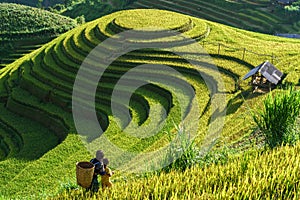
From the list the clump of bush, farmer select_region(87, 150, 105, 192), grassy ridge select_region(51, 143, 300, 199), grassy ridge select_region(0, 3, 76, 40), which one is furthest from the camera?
grassy ridge select_region(0, 3, 76, 40)

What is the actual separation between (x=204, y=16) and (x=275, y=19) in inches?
328

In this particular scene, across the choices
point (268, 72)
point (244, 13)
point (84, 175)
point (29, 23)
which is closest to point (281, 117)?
point (84, 175)

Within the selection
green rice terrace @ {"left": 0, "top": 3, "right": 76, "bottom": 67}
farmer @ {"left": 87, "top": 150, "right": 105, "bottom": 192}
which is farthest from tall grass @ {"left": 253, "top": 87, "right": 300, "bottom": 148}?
green rice terrace @ {"left": 0, "top": 3, "right": 76, "bottom": 67}

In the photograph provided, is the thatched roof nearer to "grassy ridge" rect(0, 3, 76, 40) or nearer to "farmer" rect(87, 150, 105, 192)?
"farmer" rect(87, 150, 105, 192)

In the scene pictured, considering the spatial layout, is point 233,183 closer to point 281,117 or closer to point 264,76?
point 281,117

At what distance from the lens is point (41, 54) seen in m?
27.7

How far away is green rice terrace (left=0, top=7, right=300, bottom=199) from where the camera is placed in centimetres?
1514

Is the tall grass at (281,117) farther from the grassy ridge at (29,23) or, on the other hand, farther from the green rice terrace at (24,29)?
the grassy ridge at (29,23)

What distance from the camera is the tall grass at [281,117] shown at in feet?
24.4

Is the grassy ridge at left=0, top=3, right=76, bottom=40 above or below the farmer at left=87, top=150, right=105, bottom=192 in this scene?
below

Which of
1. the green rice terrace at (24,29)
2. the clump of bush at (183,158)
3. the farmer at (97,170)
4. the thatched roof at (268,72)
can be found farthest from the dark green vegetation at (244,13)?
the farmer at (97,170)

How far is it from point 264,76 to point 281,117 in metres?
10.6

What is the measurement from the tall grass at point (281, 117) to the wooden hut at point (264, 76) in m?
10.4

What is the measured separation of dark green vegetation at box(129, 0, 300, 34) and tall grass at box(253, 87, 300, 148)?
37192 millimetres
